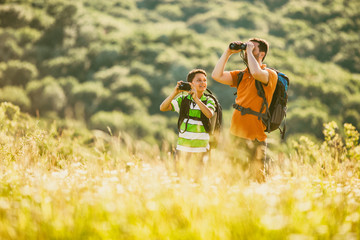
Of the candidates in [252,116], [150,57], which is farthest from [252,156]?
[150,57]

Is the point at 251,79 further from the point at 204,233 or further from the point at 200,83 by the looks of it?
the point at 204,233

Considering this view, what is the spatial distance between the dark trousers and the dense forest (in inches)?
945

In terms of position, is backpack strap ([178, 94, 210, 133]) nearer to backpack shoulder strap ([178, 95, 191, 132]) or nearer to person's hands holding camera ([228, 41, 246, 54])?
backpack shoulder strap ([178, 95, 191, 132])

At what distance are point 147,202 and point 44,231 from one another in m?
0.65

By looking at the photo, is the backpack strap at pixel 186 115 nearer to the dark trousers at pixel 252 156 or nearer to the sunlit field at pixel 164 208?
the dark trousers at pixel 252 156

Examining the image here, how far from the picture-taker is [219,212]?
6.65 feet

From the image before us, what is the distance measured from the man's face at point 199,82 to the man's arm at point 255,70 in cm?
60

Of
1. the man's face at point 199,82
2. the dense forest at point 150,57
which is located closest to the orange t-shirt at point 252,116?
the man's face at point 199,82

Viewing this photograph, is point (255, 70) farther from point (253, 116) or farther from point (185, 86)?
point (185, 86)

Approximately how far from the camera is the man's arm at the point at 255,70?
2844mm

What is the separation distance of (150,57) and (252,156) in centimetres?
4433

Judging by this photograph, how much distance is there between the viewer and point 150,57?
46094 mm

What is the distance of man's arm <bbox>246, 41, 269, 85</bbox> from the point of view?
2.84m

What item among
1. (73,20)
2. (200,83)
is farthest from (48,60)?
(200,83)
